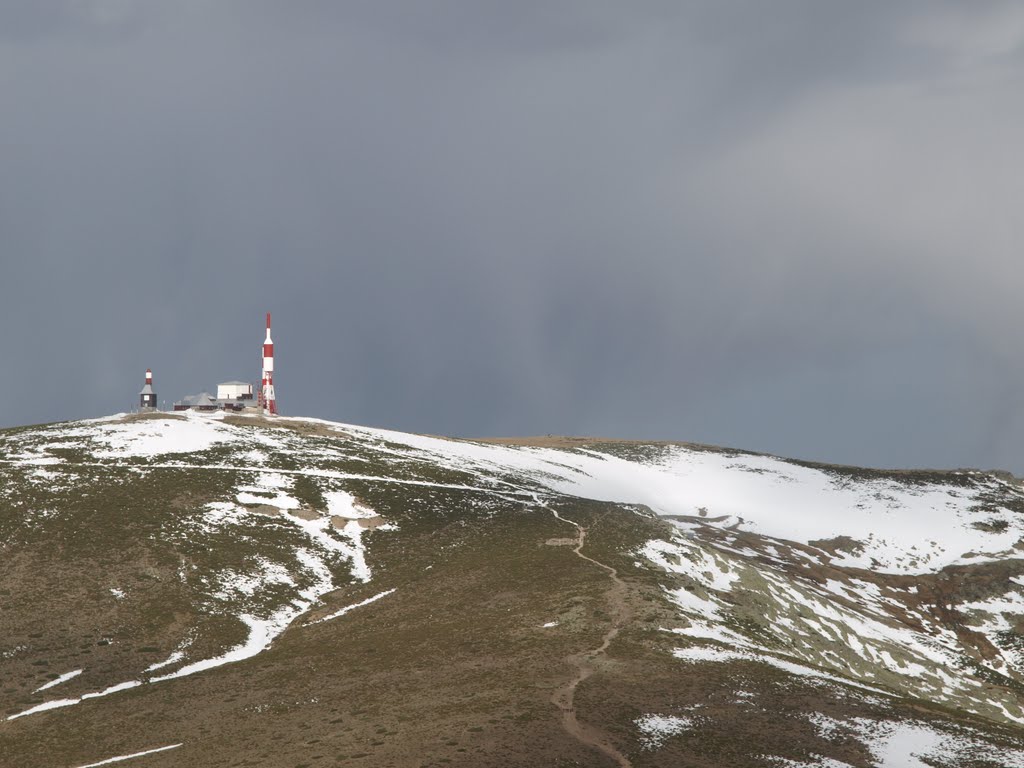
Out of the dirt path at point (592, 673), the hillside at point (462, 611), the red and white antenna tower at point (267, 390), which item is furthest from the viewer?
the red and white antenna tower at point (267, 390)

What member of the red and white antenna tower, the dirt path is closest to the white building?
the red and white antenna tower

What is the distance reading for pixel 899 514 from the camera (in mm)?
135750

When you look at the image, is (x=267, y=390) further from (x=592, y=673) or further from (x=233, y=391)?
(x=592, y=673)

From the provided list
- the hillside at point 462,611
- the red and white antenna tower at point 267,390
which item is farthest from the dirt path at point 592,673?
the red and white antenna tower at point 267,390

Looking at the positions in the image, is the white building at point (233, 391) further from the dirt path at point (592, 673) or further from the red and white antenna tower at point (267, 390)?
the dirt path at point (592, 673)

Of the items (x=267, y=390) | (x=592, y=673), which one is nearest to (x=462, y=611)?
(x=592, y=673)

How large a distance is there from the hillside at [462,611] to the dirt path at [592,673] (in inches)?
7.6

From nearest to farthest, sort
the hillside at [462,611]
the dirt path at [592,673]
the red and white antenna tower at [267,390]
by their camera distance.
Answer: the dirt path at [592,673] < the hillside at [462,611] < the red and white antenna tower at [267,390]

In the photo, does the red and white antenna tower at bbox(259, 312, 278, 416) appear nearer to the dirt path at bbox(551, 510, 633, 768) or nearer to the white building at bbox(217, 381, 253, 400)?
the white building at bbox(217, 381, 253, 400)

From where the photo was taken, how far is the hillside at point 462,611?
4506 cm

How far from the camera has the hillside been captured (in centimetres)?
4506

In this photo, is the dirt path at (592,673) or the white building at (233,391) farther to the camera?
the white building at (233,391)

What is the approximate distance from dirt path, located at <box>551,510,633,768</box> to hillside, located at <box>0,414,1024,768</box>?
0.63ft

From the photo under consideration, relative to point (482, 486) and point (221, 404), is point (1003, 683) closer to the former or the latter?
point (482, 486)
